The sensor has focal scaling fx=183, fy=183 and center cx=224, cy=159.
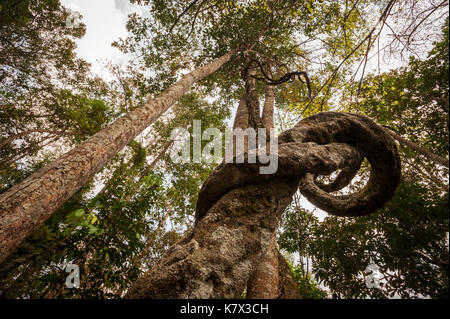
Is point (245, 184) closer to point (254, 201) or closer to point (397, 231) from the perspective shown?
point (254, 201)

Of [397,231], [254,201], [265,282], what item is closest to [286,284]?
[265,282]

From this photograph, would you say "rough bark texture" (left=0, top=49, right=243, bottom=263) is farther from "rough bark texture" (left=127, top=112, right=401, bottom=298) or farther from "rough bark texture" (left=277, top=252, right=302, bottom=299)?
"rough bark texture" (left=277, top=252, right=302, bottom=299)

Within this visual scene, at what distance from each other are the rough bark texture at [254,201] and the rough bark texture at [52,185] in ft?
3.33

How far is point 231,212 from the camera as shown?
46.9 inches

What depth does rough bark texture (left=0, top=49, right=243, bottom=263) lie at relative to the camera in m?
1.23

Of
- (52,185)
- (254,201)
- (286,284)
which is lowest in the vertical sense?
(286,284)

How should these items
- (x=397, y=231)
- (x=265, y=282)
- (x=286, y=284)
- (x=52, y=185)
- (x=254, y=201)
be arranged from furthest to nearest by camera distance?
(x=397, y=231) → (x=286, y=284) → (x=265, y=282) → (x=52, y=185) → (x=254, y=201)

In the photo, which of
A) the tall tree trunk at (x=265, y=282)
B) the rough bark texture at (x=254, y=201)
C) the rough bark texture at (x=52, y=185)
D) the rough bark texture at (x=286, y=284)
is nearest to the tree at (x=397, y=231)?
the rough bark texture at (x=254, y=201)

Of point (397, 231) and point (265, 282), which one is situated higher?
point (397, 231)

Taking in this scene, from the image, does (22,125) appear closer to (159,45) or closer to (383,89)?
(159,45)

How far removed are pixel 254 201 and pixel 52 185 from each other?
1664 millimetres

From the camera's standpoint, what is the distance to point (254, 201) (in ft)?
4.19

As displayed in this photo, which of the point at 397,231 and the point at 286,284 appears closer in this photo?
the point at 286,284

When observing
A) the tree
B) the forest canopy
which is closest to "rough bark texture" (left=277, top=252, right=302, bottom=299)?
the forest canopy
